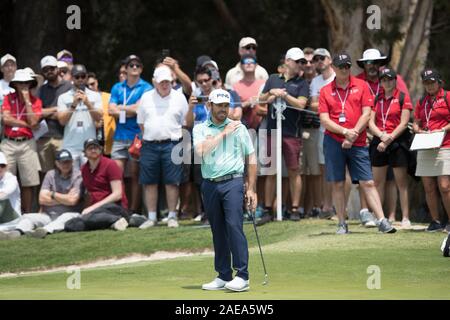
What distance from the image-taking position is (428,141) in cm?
1725

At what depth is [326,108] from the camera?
56.5 feet

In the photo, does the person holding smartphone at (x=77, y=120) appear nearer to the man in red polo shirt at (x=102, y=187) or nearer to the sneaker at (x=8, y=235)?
the man in red polo shirt at (x=102, y=187)

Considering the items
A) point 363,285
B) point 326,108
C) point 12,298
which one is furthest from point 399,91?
point 12,298

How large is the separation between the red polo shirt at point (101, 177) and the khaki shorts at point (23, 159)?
110 centimetres

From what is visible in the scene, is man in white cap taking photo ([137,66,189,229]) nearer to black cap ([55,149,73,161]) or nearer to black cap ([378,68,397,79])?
black cap ([55,149,73,161])

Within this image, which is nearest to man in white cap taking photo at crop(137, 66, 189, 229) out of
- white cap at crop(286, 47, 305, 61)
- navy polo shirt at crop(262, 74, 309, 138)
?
navy polo shirt at crop(262, 74, 309, 138)

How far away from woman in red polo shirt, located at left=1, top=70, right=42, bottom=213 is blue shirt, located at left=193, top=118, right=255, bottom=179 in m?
7.20

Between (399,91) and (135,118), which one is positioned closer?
(399,91)

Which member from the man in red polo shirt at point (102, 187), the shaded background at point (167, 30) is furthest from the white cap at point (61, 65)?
the shaded background at point (167, 30)

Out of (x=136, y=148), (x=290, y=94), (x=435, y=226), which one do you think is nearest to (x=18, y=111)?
(x=136, y=148)

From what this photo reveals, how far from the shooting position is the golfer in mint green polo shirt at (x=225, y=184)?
13.0 m

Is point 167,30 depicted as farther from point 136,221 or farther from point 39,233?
point 39,233

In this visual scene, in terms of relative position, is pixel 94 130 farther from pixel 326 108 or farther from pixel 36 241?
pixel 326 108
